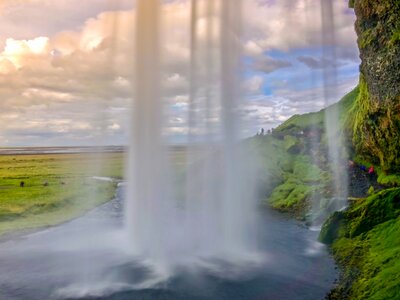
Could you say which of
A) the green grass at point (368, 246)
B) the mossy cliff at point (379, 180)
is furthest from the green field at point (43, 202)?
the mossy cliff at point (379, 180)

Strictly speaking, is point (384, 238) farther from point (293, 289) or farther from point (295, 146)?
point (295, 146)

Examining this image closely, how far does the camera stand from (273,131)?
78.4m

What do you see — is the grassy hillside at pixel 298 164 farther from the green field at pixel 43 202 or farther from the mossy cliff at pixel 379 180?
the green field at pixel 43 202

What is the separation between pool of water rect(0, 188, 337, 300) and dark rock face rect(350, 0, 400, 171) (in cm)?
1415

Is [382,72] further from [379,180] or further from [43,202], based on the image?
[43,202]

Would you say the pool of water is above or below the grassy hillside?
below

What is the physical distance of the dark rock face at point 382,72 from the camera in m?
29.7

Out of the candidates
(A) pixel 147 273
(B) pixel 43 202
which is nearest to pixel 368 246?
(A) pixel 147 273

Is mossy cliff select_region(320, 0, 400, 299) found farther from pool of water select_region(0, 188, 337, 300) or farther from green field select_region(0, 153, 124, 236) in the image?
green field select_region(0, 153, 124, 236)

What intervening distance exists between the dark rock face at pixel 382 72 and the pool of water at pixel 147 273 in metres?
14.2

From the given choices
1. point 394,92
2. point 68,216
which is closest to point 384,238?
point 394,92

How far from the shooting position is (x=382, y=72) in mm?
30609

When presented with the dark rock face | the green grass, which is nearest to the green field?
the green grass

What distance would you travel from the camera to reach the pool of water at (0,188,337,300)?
15703 millimetres
